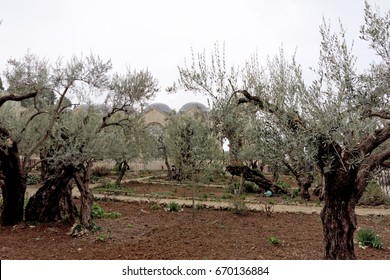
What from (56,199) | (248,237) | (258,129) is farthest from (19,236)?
(258,129)

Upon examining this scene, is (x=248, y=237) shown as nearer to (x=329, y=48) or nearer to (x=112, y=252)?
(x=112, y=252)

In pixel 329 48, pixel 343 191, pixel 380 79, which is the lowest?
pixel 343 191

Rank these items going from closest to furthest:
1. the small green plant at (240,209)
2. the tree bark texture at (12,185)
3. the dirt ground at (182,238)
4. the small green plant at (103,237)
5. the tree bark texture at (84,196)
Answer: the dirt ground at (182,238) → the small green plant at (103,237) → the tree bark texture at (84,196) → the tree bark texture at (12,185) → the small green plant at (240,209)

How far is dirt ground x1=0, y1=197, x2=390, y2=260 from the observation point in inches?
227

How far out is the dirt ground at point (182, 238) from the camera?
5.78 m

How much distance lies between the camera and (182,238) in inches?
269

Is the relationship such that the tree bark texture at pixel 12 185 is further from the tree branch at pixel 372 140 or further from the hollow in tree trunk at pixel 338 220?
the tree branch at pixel 372 140

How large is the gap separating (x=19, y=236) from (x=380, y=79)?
801 cm

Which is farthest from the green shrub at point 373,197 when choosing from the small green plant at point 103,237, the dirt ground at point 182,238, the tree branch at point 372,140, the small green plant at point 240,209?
the small green plant at point 103,237

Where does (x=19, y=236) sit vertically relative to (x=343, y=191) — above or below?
below

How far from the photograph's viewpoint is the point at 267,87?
6.79 meters

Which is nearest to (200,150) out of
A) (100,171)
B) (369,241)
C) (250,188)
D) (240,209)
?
(240,209)

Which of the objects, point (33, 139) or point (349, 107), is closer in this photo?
point (349, 107)

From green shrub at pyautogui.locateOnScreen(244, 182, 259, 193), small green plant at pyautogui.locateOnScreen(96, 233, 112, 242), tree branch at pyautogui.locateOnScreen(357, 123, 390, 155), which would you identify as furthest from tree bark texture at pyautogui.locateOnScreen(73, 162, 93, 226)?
green shrub at pyautogui.locateOnScreen(244, 182, 259, 193)
